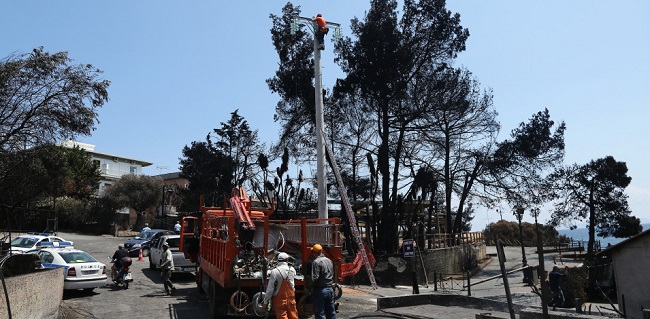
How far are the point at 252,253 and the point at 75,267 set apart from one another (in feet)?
21.2

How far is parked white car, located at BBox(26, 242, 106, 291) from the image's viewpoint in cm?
1447

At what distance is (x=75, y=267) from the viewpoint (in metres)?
14.6

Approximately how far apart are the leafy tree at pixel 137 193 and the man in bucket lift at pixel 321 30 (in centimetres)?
3509

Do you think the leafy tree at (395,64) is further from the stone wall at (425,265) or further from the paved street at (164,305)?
the paved street at (164,305)

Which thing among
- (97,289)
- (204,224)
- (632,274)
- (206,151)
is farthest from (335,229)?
(206,151)

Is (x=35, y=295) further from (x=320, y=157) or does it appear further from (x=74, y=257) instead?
(x=320, y=157)

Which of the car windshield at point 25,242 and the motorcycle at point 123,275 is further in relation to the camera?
the car windshield at point 25,242

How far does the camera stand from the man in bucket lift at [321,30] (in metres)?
19.6

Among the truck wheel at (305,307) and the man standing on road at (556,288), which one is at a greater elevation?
the truck wheel at (305,307)

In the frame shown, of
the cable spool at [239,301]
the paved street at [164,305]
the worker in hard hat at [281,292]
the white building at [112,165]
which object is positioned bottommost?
the paved street at [164,305]

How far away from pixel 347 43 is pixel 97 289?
21090 mm

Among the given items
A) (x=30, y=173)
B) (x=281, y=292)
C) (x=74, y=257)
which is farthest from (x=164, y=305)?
(x=30, y=173)

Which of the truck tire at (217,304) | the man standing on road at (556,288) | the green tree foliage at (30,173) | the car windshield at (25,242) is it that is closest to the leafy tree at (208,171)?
the car windshield at (25,242)

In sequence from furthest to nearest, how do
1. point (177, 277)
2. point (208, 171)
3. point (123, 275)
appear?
point (208, 171), point (177, 277), point (123, 275)
